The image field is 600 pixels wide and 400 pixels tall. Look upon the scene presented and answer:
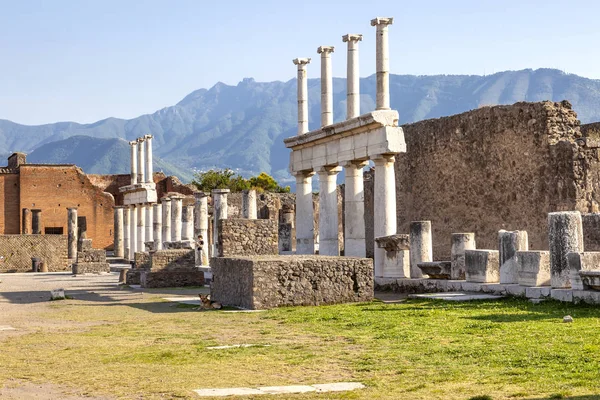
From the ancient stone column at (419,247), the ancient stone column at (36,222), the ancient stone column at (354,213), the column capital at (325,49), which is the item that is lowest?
the ancient stone column at (419,247)

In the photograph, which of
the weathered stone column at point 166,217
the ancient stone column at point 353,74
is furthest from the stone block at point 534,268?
the weathered stone column at point 166,217

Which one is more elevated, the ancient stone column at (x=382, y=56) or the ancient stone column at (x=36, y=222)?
the ancient stone column at (x=382, y=56)

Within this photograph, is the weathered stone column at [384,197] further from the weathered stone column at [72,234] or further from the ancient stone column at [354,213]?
the weathered stone column at [72,234]

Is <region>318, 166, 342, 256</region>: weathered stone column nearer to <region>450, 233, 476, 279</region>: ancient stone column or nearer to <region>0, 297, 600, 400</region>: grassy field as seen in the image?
<region>450, 233, 476, 279</region>: ancient stone column

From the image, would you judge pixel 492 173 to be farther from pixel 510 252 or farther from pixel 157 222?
pixel 157 222

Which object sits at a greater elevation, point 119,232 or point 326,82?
point 326,82

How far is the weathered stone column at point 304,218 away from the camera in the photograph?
2369 centimetres

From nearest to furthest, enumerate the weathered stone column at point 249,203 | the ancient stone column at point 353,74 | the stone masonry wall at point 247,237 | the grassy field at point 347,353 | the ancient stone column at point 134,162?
1. the grassy field at point 347,353
2. the stone masonry wall at point 247,237
3. the ancient stone column at point 353,74
4. the weathered stone column at point 249,203
5. the ancient stone column at point 134,162

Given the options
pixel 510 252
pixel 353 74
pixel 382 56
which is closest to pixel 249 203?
pixel 353 74

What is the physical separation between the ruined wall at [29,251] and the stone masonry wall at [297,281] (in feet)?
85.4

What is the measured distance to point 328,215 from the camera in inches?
892

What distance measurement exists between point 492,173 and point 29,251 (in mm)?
22290

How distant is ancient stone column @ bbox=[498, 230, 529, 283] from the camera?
14273 mm

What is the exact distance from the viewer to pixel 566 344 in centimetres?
862
